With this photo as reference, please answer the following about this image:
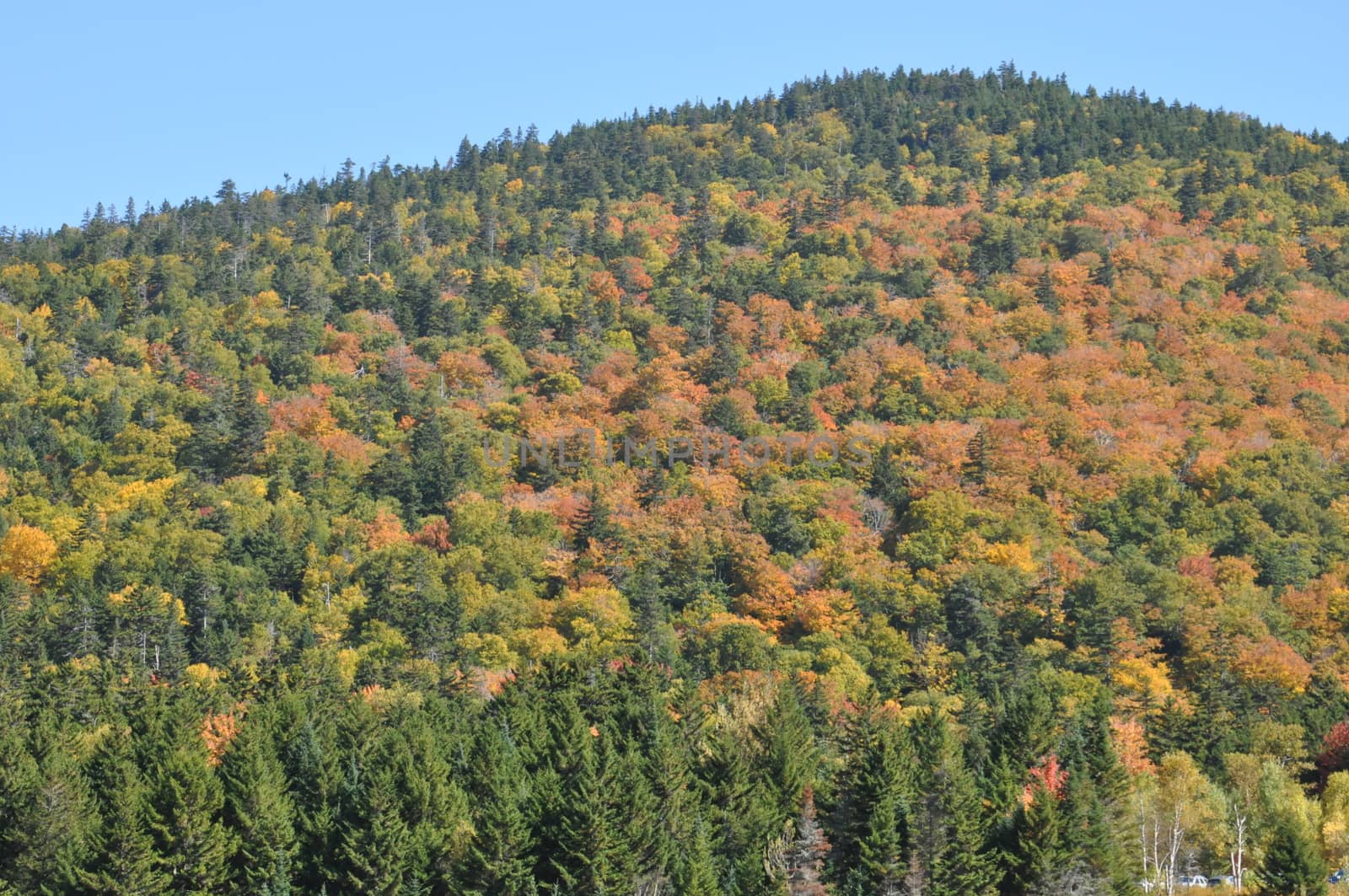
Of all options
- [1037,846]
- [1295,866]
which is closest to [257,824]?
[1037,846]

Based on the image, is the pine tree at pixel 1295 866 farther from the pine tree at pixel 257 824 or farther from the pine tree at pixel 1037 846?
the pine tree at pixel 257 824

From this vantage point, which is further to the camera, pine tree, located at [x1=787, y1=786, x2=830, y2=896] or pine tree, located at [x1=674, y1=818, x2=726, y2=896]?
pine tree, located at [x1=787, y1=786, x2=830, y2=896]

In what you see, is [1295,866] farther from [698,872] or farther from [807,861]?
[698,872]

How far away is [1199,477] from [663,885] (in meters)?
72.3

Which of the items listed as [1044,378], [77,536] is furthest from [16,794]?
[1044,378]

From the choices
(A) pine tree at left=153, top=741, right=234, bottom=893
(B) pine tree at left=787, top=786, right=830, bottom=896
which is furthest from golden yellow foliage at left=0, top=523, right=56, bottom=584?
(B) pine tree at left=787, top=786, right=830, bottom=896

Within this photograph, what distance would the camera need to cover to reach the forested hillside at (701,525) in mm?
54969

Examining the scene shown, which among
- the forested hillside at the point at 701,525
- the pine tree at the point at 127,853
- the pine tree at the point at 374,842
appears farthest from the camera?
the forested hillside at the point at 701,525

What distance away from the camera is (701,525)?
11131 centimetres

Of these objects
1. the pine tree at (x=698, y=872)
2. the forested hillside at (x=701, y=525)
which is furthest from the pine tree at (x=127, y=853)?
the pine tree at (x=698, y=872)

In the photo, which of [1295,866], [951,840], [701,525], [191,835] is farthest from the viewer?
[701,525]

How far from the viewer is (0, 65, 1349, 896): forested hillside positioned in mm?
54969

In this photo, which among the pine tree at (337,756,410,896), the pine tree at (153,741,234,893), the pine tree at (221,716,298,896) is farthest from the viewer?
the pine tree at (221,716,298,896)

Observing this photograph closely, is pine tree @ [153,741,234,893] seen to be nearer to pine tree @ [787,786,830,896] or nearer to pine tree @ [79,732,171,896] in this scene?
pine tree @ [79,732,171,896]
